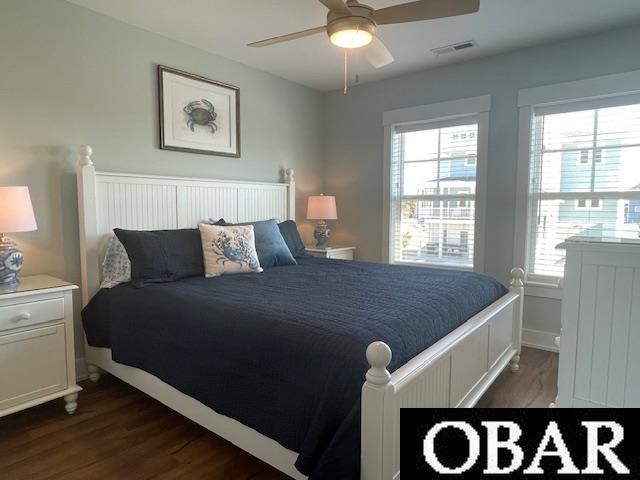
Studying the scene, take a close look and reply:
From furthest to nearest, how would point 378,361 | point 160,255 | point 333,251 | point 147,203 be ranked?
point 333,251
point 147,203
point 160,255
point 378,361

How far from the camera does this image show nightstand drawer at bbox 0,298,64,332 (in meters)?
2.02

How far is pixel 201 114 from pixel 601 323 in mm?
3056

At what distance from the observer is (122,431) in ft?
6.88

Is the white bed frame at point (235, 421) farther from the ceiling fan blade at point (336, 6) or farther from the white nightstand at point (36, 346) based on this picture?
the ceiling fan blade at point (336, 6)

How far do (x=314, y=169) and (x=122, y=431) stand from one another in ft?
10.4

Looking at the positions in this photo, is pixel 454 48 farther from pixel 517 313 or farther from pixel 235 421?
pixel 235 421

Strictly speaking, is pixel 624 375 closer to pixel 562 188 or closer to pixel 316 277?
pixel 316 277

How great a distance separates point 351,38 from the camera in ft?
6.73

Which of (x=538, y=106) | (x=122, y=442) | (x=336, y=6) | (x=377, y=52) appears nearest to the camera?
(x=336, y=6)

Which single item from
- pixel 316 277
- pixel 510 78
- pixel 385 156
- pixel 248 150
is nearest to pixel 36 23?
pixel 248 150

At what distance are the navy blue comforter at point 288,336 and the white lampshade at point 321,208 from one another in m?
1.55

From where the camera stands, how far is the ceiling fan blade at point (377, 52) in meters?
2.26

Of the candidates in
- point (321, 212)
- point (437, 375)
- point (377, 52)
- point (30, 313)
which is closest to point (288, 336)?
point (437, 375)

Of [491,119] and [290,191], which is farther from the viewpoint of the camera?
[290,191]
